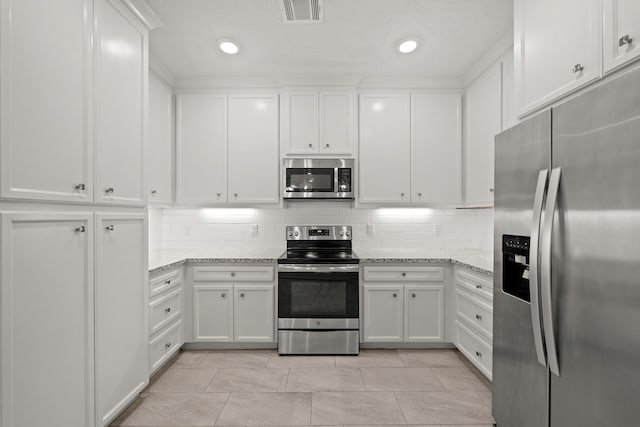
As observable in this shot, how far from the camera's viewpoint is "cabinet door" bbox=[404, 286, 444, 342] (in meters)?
3.33

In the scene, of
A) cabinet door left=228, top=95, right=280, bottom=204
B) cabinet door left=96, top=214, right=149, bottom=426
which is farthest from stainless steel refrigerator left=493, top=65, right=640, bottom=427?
cabinet door left=228, top=95, right=280, bottom=204

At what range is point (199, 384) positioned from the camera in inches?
105

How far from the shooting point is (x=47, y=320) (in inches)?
59.6

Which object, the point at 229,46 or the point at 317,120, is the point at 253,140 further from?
the point at 229,46

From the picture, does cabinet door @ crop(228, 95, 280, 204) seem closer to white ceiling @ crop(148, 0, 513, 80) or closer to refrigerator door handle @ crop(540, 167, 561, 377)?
white ceiling @ crop(148, 0, 513, 80)

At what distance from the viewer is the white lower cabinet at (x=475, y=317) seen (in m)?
2.58

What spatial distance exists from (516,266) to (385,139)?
2211 mm

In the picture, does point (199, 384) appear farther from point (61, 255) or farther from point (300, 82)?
point (300, 82)

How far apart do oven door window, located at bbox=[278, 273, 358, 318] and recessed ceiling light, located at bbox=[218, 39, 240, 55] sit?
2110 millimetres

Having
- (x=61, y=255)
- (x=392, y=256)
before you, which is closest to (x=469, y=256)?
(x=392, y=256)

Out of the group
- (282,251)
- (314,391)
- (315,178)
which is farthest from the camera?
(282,251)

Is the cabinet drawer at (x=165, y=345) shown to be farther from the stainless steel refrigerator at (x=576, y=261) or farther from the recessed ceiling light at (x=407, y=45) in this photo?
the recessed ceiling light at (x=407, y=45)

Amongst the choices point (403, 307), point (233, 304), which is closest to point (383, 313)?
point (403, 307)

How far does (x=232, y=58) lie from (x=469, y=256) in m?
2.93
